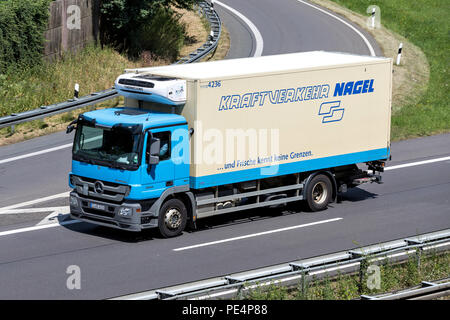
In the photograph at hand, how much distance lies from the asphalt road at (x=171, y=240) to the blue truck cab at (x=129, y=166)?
0.63 m

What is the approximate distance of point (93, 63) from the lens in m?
30.5

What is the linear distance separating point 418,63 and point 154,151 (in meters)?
22.7

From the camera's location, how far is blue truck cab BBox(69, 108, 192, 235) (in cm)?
1620

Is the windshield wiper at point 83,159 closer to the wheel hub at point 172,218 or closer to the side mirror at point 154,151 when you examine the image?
the side mirror at point 154,151

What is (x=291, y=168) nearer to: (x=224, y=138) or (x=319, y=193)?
(x=319, y=193)

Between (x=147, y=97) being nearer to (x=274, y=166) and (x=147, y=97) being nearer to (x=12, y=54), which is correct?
(x=274, y=166)

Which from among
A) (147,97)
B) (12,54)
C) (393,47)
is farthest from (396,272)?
(393,47)

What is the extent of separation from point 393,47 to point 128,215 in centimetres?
2496

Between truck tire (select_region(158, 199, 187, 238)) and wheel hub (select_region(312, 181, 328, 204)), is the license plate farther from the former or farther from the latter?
wheel hub (select_region(312, 181, 328, 204))

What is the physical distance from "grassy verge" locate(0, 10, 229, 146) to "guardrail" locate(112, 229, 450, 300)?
1337 cm

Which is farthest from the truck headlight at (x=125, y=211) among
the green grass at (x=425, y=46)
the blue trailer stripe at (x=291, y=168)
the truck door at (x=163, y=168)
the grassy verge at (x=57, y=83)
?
the green grass at (x=425, y=46)

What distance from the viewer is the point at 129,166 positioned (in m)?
16.2

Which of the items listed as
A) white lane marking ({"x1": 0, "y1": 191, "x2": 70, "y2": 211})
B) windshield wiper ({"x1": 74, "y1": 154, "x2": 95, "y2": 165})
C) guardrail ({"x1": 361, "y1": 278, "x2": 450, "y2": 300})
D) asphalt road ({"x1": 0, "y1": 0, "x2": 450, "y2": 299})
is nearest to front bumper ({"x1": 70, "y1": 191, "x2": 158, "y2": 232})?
asphalt road ({"x1": 0, "y1": 0, "x2": 450, "y2": 299})

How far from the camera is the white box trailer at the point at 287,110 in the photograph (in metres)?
16.9
